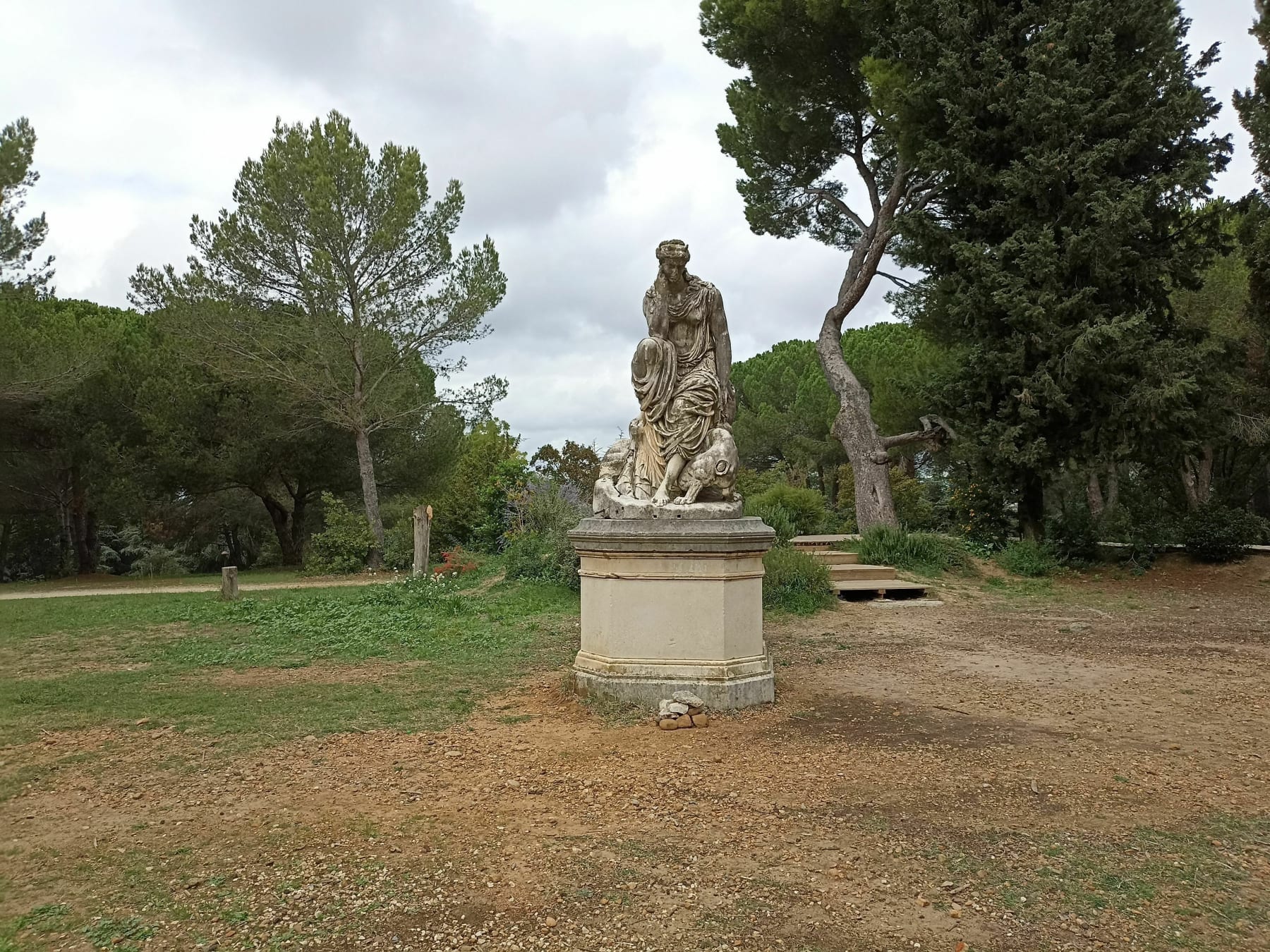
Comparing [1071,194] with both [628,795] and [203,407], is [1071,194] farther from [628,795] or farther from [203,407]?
[203,407]

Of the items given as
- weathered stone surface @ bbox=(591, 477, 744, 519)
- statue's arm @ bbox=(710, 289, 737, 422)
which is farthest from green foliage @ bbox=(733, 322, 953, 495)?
weathered stone surface @ bbox=(591, 477, 744, 519)

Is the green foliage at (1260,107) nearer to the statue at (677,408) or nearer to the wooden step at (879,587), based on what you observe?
the wooden step at (879,587)

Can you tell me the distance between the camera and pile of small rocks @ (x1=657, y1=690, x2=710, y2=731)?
15.1 ft

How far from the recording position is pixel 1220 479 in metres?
19.2

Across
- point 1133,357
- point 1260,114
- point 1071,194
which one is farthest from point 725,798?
point 1260,114

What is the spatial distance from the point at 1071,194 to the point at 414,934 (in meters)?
13.0

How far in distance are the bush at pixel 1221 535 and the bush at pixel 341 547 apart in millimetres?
14913

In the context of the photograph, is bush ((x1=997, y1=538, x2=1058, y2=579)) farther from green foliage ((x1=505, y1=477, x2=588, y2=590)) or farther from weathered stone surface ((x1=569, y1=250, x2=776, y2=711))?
weathered stone surface ((x1=569, y1=250, x2=776, y2=711))

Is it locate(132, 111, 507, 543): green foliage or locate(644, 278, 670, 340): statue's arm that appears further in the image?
locate(132, 111, 507, 543): green foliage

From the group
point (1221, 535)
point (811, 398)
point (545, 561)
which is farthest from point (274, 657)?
point (811, 398)

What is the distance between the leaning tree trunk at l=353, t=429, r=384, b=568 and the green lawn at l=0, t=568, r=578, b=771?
18.9 feet

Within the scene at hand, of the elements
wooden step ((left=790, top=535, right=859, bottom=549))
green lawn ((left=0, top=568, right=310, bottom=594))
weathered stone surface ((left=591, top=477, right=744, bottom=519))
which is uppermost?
weathered stone surface ((left=591, top=477, right=744, bottom=519))

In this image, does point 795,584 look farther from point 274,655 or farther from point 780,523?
point 274,655

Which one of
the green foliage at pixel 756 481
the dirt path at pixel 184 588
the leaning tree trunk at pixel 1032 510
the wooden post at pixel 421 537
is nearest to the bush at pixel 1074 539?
the leaning tree trunk at pixel 1032 510
